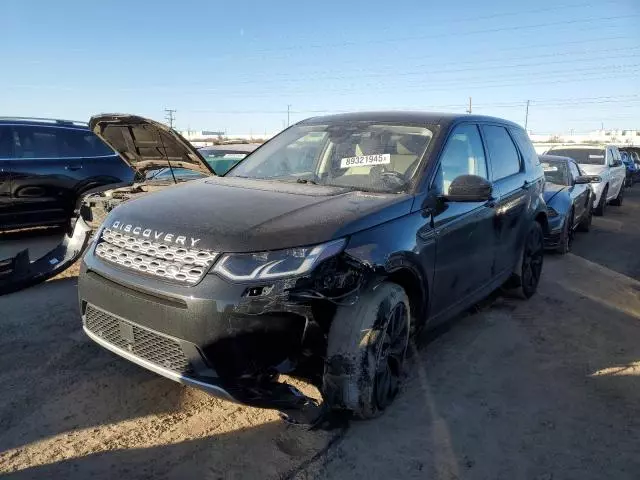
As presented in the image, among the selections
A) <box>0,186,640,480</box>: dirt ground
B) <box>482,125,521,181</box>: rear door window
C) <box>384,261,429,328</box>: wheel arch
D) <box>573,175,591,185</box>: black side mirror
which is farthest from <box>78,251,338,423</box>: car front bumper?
<box>573,175,591,185</box>: black side mirror

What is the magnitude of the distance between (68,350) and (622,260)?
7.83 metres

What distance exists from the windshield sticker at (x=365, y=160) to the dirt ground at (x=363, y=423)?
153 cm

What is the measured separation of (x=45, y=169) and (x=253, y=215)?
6018 mm

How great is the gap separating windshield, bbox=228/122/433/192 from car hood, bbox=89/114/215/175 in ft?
3.30

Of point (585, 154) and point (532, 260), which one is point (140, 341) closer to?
point (532, 260)

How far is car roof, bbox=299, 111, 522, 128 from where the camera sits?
3911 millimetres

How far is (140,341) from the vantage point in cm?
273

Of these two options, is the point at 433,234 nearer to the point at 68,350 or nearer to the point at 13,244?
the point at 68,350

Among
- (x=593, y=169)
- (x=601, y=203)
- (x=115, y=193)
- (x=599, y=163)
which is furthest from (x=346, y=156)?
(x=599, y=163)

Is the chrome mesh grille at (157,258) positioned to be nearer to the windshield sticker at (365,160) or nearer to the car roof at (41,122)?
the windshield sticker at (365,160)

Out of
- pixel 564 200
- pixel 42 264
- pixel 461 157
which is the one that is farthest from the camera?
pixel 564 200

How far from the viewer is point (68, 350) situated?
374 cm

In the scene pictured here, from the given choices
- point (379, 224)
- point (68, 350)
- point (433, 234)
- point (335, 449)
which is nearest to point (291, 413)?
point (335, 449)

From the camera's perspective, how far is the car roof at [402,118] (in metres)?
3.91
